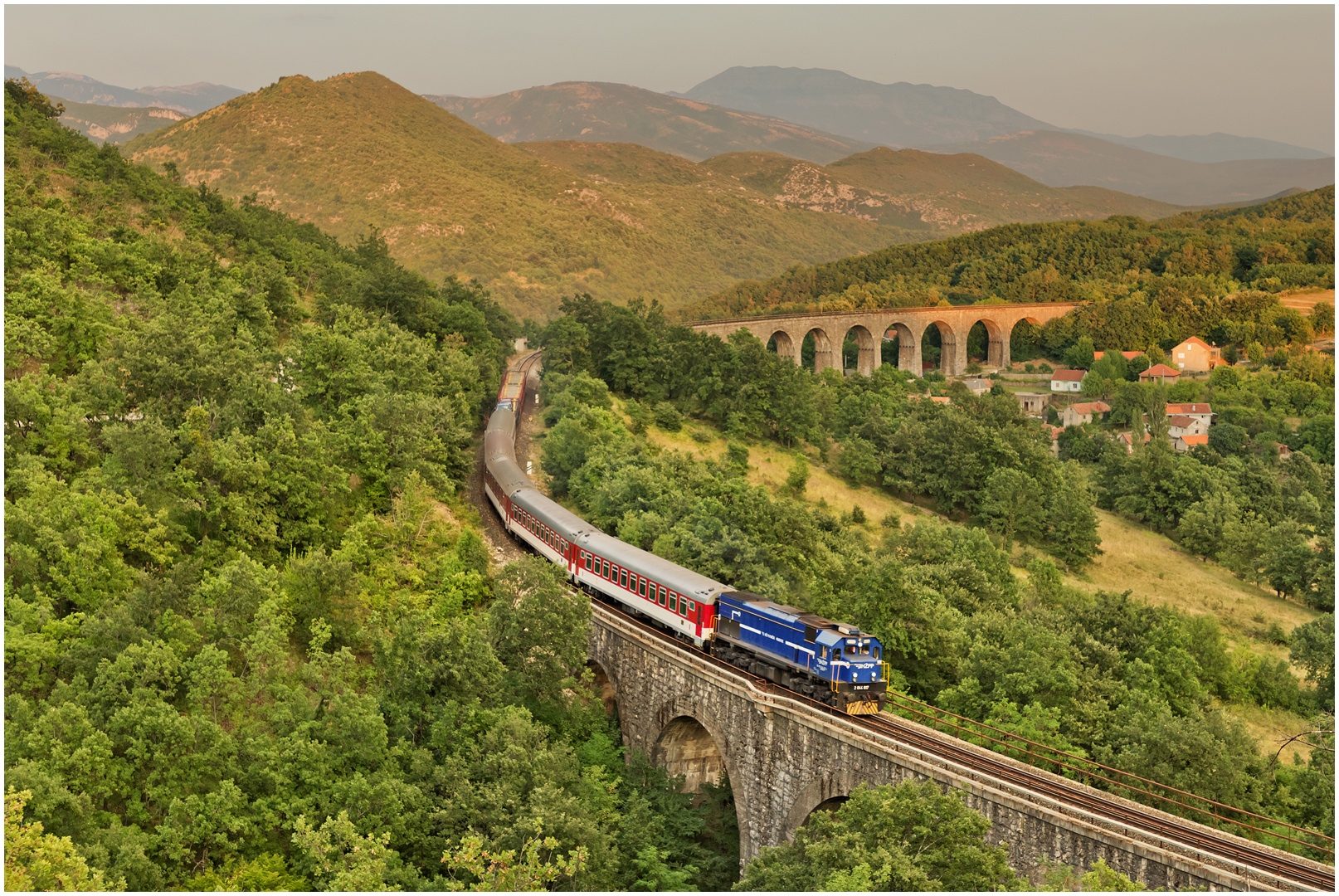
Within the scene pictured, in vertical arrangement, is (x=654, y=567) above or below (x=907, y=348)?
below

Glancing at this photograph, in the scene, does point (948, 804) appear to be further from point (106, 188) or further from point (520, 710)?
point (106, 188)

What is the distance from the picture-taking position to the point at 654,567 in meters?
31.7

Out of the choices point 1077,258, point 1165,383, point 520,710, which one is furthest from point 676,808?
point 1077,258

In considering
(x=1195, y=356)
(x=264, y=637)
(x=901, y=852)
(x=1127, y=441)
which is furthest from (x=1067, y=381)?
(x=901, y=852)

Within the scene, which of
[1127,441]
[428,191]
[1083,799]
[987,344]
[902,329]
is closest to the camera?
[1083,799]

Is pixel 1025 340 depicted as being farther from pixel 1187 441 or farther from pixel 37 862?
pixel 37 862

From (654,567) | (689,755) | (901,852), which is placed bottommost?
(689,755)

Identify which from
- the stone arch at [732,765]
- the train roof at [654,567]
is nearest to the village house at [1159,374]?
the train roof at [654,567]

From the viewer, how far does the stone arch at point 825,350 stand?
388ft

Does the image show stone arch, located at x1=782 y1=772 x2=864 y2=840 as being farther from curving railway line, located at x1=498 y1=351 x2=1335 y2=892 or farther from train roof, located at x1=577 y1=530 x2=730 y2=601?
train roof, located at x1=577 y1=530 x2=730 y2=601

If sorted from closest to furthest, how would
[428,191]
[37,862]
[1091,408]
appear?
1. [37,862]
2. [1091,408]
3. [428,191]

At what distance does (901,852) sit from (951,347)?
117m

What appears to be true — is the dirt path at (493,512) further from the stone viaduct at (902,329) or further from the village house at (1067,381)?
the village house at (1067,381)

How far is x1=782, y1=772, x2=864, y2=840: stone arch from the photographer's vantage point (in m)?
24.0
